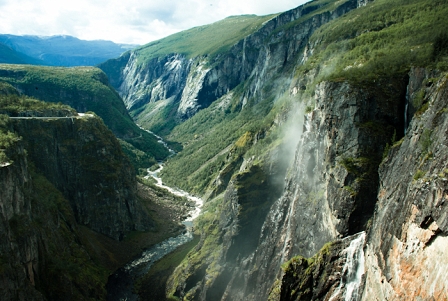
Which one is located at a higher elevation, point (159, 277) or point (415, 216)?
point (415, 216)

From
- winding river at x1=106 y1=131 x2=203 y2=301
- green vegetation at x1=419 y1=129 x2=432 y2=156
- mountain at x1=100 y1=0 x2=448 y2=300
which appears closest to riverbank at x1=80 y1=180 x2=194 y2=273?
winding river at x1=106 y1=131 x2=203 y2=301

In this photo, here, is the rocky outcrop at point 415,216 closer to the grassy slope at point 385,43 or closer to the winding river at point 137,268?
the grassy slope at point 385,43

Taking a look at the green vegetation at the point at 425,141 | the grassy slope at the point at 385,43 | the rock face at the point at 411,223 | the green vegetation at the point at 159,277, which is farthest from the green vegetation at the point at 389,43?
the green vegetation at the point at 159,277

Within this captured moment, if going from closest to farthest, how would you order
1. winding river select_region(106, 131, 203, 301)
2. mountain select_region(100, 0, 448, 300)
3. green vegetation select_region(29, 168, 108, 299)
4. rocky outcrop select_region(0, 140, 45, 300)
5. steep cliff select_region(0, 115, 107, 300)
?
mountain select_region(100, 0, 448, 300)
rocky outcrop select_region(0, 140, 45, 300)
steep cliff select_region(0, 115, 107, 300)
green vegetation select_region(29, 168, 108, 299)
winding river select_region(106, 131, 203, 301)

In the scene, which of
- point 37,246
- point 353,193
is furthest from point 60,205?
point 353,193

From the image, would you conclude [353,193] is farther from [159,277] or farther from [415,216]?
[159,277]

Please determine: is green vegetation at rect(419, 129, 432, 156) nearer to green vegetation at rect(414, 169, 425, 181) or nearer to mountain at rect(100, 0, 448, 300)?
mountain at rect(100, 0, 448, 300)
